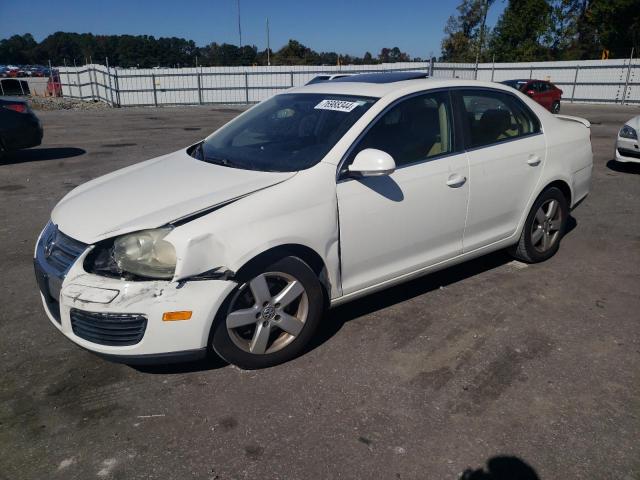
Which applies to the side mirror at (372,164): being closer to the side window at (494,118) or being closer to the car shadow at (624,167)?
the side window at (494,118)

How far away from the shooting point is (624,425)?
8.62ft

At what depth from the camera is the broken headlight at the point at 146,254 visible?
8.91 feet

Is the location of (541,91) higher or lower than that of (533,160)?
lower

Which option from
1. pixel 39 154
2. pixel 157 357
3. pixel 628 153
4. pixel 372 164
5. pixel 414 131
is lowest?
pixel 39 154

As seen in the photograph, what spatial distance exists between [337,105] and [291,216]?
1.09m

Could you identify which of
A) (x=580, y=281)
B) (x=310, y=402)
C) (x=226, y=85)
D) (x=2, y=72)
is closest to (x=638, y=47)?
(x=226, y=85)

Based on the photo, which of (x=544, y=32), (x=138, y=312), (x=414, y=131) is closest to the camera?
(x=138, y=312)

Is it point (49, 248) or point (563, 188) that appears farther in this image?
point (563, 188)

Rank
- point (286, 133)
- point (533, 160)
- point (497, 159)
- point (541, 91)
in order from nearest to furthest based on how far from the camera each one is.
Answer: point (286, 133) < point (497, 159) < point (533, 160) < point (541, 91)

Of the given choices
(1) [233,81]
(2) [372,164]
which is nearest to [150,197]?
(2) [372,164]

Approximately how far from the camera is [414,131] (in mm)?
3643

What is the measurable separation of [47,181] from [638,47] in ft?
143

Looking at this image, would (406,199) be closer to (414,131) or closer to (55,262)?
(414,131)

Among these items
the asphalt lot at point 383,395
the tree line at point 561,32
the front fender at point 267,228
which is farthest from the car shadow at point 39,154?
the tree line at point 561,32
